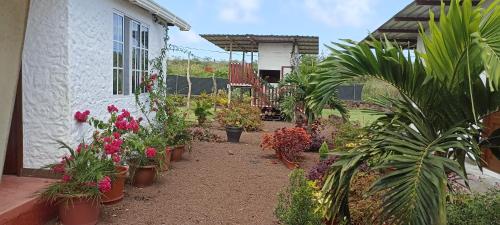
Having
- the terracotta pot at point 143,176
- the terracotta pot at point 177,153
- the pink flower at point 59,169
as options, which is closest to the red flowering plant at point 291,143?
the terracotta pot at point 177,153

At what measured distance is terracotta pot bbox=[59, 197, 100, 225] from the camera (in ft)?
13.2

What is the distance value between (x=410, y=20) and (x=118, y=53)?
5.31 metres

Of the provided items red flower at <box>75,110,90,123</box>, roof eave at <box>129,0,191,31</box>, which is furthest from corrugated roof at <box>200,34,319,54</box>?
red flower at <box>75,110,90,123</box>

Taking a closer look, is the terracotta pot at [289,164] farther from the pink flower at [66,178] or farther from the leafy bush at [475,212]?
the pink flower at [66,178]

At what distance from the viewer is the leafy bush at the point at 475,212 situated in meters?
3.36

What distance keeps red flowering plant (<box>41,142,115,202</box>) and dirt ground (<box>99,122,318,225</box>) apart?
45 centimetres

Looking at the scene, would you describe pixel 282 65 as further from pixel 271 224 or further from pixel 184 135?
pixel 271 224

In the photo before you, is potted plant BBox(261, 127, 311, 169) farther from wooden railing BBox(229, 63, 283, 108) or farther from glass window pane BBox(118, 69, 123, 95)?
wooden railing BBox(229, 63, 283, 108)

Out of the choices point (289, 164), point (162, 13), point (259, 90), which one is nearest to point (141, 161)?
point (289, 164)

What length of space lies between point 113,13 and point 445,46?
15.9ft

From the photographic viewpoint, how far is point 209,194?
5.60 m

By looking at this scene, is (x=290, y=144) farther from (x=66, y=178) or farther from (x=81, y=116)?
(x=66, y=178)

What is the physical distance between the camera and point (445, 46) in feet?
9.21

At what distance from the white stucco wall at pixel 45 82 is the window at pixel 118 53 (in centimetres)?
164
